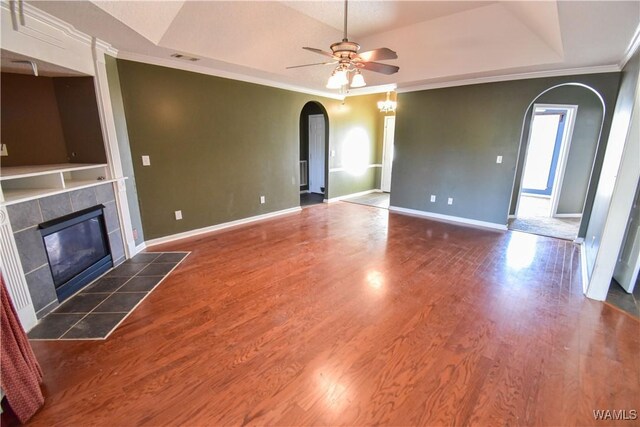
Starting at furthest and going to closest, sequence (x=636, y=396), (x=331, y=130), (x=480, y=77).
Answer: 1. (x=331, y=130)
2. (x=480, y=77)
3. (x=636, y=396)

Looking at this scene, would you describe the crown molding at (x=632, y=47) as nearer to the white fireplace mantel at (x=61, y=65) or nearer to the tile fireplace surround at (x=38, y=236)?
the white fireplace mantel at (x=61, y=65)

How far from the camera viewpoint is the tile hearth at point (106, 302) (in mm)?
2191

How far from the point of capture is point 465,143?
4953mm

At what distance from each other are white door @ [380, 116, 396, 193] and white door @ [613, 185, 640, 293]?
5.04m

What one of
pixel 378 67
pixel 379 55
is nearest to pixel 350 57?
pixel 379 55

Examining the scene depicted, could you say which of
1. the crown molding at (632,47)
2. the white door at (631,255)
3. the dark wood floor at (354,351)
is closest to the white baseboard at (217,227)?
the dark wood floor at (354,351)

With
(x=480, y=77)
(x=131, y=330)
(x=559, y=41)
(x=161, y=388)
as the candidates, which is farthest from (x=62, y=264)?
(x=480, y=77)

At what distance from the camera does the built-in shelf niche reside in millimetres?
2215

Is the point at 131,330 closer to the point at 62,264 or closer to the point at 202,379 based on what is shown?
the point at 202,379

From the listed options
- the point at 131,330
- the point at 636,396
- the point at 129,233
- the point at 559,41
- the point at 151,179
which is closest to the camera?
the point at 636,396

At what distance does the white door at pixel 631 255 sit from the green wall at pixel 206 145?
476cm

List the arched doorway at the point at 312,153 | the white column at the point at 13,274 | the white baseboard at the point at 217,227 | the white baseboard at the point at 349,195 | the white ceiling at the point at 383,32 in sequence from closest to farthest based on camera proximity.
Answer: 1. the white column at the point at 13,274
2. the white ceiling at the point at 383,32
3. the white baseboard at the point at 217,227
4. the white baseboard at the point at 349,195
5. the arched doorway at the point at 312,153

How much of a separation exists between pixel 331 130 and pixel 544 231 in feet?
14.5

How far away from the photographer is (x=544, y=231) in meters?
4.68
